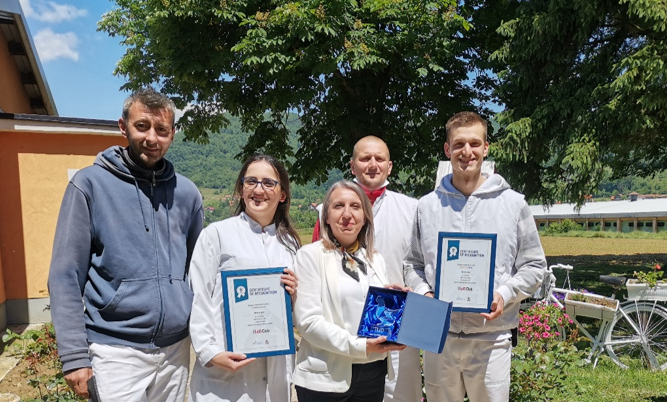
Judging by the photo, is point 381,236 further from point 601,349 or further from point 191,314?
point 601,349

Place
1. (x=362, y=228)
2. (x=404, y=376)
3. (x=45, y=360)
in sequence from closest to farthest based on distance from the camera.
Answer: (x=362, y=228), (x=404, y=376), (x=45, y=360)

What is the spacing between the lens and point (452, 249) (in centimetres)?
279

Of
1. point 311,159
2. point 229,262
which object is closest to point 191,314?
point 229,262

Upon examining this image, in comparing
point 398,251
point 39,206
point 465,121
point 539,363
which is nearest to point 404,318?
point 398,251

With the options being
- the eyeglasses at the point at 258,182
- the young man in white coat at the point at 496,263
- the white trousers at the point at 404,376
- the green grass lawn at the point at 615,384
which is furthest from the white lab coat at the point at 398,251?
the green grass lawn at the point at 615,384

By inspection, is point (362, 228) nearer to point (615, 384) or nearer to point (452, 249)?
point (452, 249)

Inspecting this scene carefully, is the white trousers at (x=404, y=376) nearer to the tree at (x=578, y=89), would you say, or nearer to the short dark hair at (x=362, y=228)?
the short dark hair at (x=362, y=228)

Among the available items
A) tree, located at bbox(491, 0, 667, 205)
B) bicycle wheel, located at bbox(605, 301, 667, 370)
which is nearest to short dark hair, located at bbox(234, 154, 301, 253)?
bicycle wheel, located at bbox(605, 301, 667, 370)

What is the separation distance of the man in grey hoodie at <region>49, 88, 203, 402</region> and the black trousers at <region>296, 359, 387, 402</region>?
0.66 m

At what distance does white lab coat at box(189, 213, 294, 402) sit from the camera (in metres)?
2.51

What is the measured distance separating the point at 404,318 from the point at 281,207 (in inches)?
35.7

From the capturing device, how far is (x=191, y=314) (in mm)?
2525

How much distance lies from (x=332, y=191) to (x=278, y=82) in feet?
32.1

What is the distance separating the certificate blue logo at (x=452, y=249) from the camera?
9.11ft
